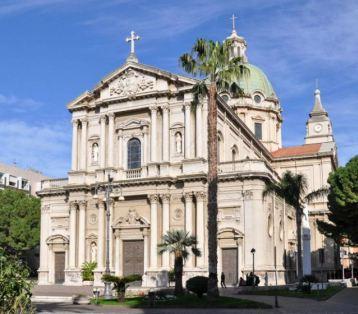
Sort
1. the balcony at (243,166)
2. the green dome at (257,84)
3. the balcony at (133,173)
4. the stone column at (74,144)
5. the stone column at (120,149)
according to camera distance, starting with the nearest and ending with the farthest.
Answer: the balcony at (243,166)
the balcony at (133,173)
the stone column at (120,149)
the stone column at (74,144)
the green dome at (257,84)

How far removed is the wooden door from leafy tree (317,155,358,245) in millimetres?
9076

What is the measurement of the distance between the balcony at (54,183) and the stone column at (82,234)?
3904 millimetres

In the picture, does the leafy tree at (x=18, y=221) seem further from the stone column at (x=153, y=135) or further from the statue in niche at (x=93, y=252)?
the stone column at (x=153, y=135)

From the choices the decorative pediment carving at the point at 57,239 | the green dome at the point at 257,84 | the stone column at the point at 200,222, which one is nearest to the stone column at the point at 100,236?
the decorative pediment carving at the point at 57,239

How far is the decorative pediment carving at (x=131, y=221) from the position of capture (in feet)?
148

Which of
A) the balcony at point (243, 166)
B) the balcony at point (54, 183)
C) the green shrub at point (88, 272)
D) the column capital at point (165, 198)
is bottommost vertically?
the green shrub at point (88, 272)

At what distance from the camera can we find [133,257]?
45.4 metres

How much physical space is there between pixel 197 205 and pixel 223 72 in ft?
48.4

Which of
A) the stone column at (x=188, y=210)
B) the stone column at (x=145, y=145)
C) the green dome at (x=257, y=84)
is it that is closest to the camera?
the stone column at (x=188, y=210)

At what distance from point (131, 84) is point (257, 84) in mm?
30157

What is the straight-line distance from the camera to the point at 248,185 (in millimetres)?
43344

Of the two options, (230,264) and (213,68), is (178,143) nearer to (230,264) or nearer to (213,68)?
(230,264)

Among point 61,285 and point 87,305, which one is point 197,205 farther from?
point 87,305

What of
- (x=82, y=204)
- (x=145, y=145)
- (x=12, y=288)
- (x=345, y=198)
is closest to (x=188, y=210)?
(x=145, y=145)
